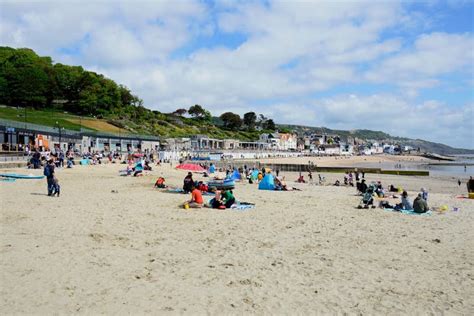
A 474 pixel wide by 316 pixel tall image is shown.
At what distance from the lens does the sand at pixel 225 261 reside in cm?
578

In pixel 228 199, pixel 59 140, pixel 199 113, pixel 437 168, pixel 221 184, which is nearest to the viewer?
pixel 228 199

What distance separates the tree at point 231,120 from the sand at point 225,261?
14395 centimetres

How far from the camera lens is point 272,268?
24.5 ft

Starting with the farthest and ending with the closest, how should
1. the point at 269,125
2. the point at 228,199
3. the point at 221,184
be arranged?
the point at 269,125, the point at 221,184, the point at 228,199

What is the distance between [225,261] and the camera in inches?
306

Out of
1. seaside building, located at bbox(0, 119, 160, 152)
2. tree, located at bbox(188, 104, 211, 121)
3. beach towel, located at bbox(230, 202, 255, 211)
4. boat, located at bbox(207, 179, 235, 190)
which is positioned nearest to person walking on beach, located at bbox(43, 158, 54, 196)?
beach towel, located at bbox(230, 202, 255, 211)

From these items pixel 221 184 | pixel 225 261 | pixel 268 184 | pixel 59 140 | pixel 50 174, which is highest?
pixel 59 140

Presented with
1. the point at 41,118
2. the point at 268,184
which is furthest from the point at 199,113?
the point at 268,184

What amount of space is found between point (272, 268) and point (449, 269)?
3621 millimetres

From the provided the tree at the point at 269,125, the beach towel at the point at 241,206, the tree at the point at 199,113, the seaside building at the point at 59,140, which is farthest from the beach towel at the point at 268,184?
the tree at the point at 269,125

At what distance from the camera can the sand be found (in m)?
5.78

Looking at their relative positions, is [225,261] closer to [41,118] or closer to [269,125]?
[41,118]

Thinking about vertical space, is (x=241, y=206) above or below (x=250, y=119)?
below

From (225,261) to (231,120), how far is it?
150 m
